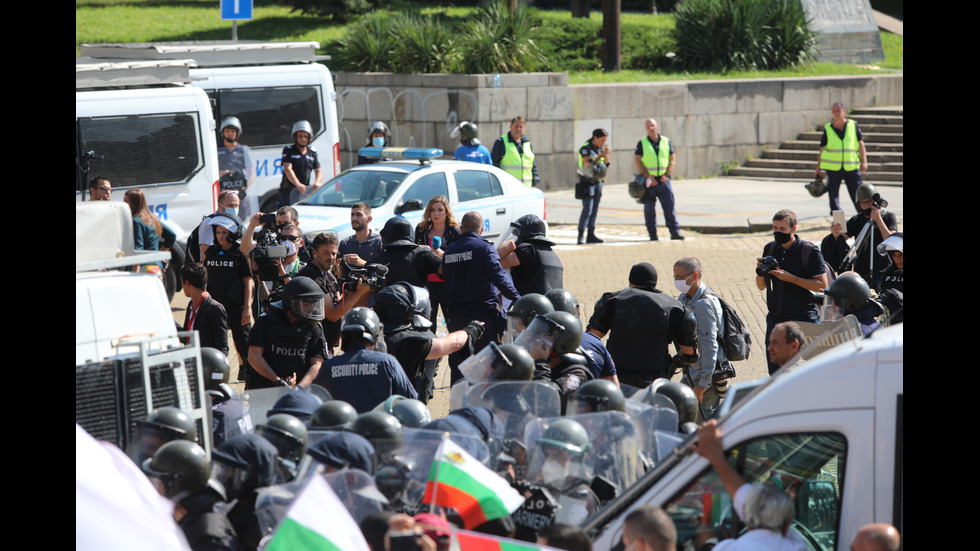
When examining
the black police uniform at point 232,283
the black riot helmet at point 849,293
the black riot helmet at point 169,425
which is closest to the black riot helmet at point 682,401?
the black riot helmet at point 169,425

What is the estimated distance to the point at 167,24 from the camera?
111ft

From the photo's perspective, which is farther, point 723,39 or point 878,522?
point 723,39

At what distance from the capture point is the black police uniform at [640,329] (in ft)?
24.1

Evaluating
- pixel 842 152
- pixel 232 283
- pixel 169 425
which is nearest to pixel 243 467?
pixel 169 425

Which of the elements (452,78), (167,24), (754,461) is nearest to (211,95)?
(452,78)

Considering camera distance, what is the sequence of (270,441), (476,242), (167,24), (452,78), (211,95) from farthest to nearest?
(167,24), (452,78), (211,95), (476,242), (270,441)

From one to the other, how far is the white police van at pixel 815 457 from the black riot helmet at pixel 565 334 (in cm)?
212

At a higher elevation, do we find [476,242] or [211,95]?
[211,95]

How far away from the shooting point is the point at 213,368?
6.09m

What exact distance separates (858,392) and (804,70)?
25937 mm

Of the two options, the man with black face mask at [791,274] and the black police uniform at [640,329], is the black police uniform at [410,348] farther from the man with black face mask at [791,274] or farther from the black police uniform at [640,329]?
the man with black face mask at [791,274]

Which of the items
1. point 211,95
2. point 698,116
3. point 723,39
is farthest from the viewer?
point 723,39

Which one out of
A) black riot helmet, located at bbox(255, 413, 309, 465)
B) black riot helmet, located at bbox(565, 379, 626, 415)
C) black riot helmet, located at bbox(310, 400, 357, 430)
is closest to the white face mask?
black riot helmet, located at bbox(565, 379, 626, 415)

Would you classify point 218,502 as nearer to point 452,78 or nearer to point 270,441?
point 270,441
